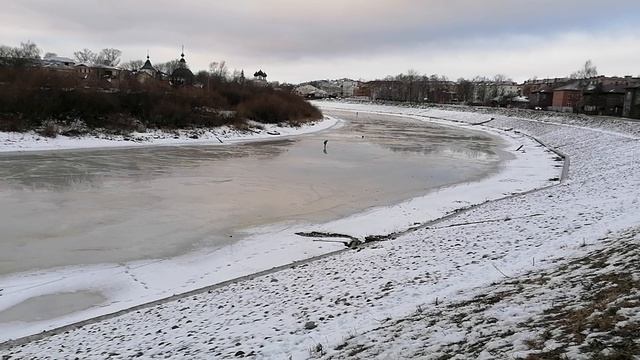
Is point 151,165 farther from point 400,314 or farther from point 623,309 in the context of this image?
point 623,309

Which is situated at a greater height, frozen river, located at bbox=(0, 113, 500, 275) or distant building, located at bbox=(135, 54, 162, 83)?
distant building, located at bbox=(135, 54, 162, 83)

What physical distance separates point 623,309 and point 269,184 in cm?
1969

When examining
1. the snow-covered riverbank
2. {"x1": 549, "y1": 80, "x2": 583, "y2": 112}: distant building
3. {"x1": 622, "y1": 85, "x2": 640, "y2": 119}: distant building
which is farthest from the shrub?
{"x1": 549, "y1": 80, "x2": 583, "y2": 112}: distant building

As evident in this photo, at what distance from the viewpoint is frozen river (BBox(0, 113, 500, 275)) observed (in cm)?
1471

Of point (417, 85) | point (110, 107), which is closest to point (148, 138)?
point (110, 107)

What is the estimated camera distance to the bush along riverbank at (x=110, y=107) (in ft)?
146

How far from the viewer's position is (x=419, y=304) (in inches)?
344

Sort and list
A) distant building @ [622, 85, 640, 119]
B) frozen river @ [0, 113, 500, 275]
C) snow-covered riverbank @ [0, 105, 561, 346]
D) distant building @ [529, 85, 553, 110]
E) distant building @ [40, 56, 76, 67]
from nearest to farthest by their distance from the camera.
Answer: snow-covered riverbank @ [0, 105, 561, 346], frozen river @ [0, 113, 500, 275], distant building @ [622, 85, 640, 119], distant building @ [40, 56, 76, 67], distant building @ [529, 85, 553, 110]

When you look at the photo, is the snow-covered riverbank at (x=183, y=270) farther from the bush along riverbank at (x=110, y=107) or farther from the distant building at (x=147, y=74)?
the distant building at (x=147, y=74)

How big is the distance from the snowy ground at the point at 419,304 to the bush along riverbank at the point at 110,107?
123ft

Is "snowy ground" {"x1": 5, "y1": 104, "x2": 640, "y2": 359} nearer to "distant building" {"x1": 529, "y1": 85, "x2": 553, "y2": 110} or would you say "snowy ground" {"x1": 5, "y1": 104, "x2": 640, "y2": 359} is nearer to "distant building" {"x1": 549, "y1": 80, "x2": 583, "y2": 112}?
"distant building" {"x1": 549, "y1": 80, "x2": 583, "y2": 112}

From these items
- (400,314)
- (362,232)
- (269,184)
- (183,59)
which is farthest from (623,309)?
(183,59)

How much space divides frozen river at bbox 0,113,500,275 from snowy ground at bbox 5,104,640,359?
4.32m

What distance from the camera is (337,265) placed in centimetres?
1239
